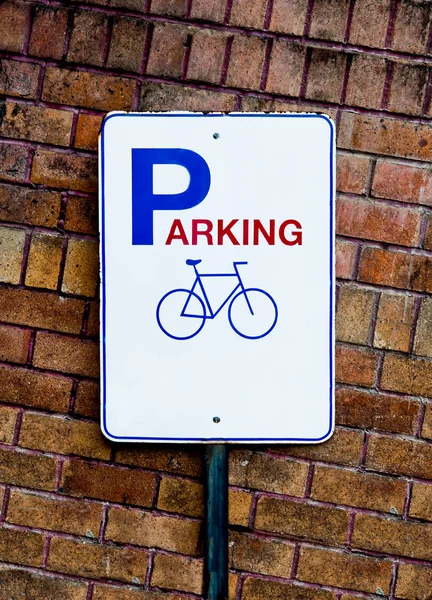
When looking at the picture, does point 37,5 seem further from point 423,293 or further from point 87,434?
point 423,293

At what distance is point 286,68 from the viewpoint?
184 centimetres

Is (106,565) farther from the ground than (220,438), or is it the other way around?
(220,438)

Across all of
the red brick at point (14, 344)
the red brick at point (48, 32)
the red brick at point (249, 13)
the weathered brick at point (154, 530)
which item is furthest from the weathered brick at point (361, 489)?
the red brick at point (48, 32)

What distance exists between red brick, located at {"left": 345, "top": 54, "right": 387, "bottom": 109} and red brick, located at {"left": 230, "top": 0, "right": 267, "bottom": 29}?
28cm

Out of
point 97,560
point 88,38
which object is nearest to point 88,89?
point 88,38

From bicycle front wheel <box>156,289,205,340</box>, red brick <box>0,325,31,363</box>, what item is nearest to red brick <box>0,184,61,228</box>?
red brick <box>0,325,31,363</box>

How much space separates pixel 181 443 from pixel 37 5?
4.16ft

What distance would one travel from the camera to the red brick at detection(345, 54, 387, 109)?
1832 mm

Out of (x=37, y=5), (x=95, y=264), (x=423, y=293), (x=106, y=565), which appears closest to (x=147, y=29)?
(x=37, y=5)

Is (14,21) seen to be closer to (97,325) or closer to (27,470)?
(97,325)

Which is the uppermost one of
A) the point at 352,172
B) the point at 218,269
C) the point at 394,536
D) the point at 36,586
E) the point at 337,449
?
the point at 352,172

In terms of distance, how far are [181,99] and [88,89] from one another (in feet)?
0.86

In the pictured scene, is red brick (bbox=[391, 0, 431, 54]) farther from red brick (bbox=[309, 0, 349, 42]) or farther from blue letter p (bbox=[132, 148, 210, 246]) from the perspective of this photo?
blue letter p (bbox=[132, 148, 210, 246])

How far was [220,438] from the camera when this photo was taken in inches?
71.5
